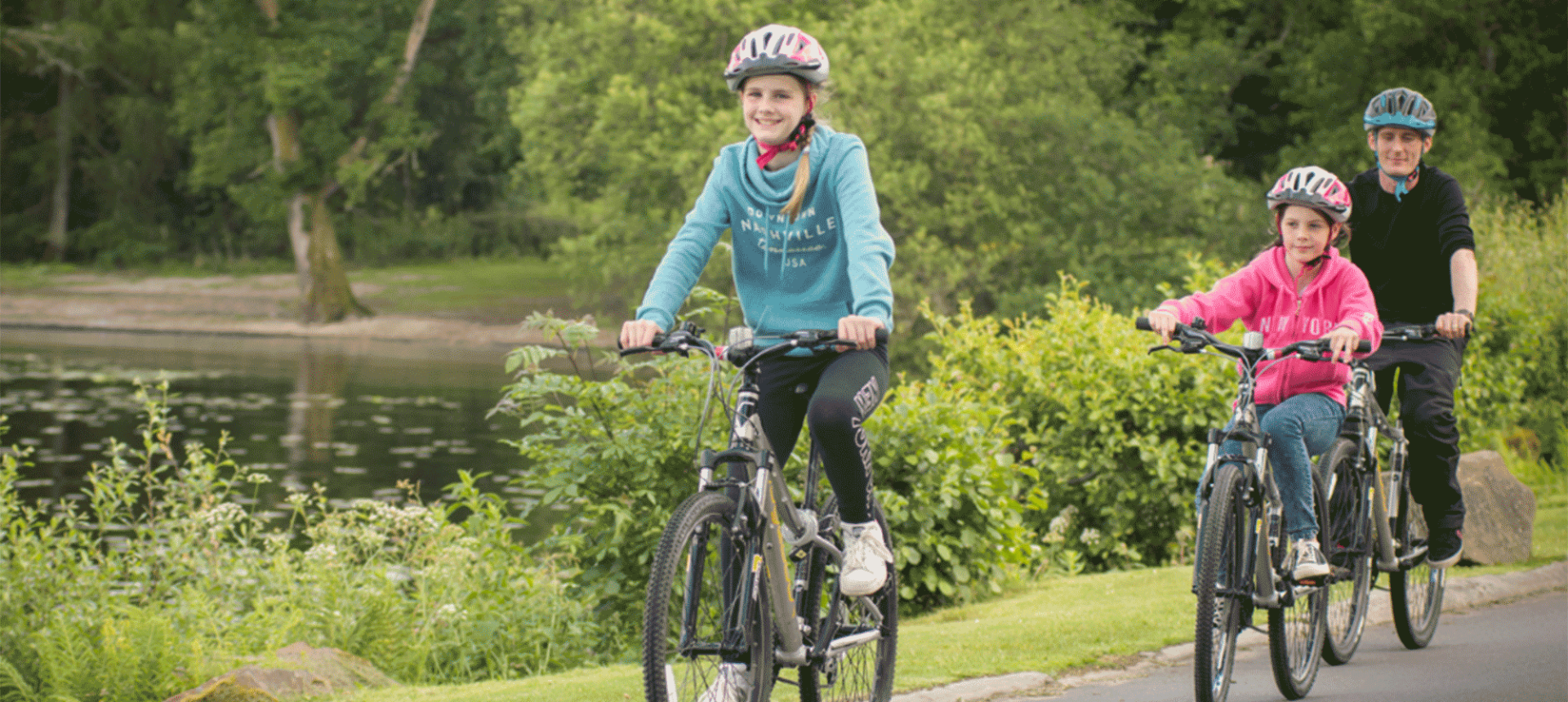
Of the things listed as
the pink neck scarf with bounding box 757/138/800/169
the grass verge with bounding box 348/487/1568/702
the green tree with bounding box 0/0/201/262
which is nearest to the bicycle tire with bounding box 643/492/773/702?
the pink neck scarf with bounding box 757/138/800/169

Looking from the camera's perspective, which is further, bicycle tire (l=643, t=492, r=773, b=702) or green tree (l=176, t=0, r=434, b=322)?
green tree (l=176, t=0, r=434, b=322)

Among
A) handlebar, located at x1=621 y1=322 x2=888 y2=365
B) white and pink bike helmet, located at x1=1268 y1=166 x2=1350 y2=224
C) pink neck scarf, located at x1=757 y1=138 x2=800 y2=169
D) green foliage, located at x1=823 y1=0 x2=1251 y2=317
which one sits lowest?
handlebar, located at x1=621 y1=322 x2=888 y2=365

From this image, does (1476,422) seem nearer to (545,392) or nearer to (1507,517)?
(1507,517)

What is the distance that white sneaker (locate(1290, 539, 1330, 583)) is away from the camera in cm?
573

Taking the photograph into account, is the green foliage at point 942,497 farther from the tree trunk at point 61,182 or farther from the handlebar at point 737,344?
the tree trunk at point 61,182

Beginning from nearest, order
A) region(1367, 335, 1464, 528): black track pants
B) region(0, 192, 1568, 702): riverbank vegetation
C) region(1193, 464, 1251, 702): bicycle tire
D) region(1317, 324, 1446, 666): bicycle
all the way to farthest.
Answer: region(1193, 464, 1251, 702): bicycle tire → region(1317, 324, 1446, 666): bicycle → region(1367, 335, 1464, 528): black track pants → region(0, 192, 1568, 702): riverbank vegetation

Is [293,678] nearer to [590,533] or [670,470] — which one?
[590,533]

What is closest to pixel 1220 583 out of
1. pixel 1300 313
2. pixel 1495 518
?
pixel 1300 313

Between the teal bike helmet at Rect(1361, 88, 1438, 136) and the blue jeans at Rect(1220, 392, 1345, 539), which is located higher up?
the teal bike helmet at Rect(1361, 88, 1438, 136)

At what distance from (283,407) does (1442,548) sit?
69.1ft

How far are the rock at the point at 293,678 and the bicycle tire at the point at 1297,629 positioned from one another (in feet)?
12.8

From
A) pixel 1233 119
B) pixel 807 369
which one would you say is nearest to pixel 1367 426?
pixel 807 369

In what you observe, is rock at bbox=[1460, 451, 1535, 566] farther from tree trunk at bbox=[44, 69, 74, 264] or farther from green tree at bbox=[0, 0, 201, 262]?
tree trunk at bbox=[44, 69, 74, 264]

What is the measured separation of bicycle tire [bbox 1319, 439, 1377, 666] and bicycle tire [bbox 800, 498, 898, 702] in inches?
76.2
